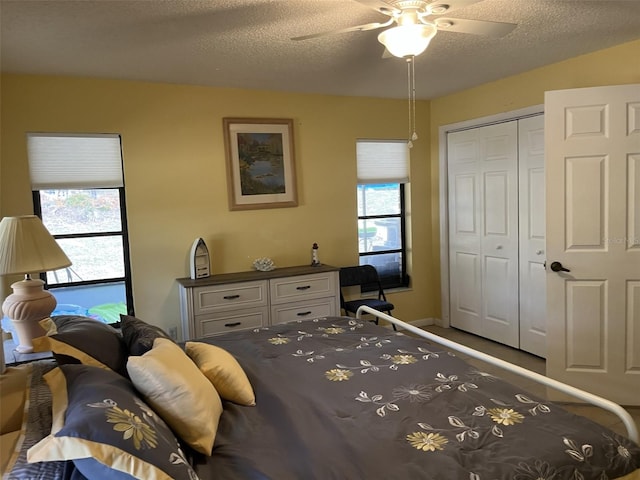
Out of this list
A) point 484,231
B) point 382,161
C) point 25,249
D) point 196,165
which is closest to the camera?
point 25,249

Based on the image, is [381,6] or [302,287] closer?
[381,6]

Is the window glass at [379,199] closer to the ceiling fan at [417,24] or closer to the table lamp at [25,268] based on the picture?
the ceiling fan at [417,24]

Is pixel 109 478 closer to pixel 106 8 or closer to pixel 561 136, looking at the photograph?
pixel 106 8

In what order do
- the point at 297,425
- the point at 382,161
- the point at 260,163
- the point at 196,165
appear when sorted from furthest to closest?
the point at 382,161
the point at 260,163
the point at 196,165
the point at 297,425

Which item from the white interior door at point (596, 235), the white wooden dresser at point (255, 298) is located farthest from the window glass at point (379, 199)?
the white interior door at point (596, 235)

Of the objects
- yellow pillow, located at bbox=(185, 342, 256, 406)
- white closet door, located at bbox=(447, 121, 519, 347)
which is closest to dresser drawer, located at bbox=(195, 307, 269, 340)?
yellow pillow, located at bbox=(185, 342, 256, 406)

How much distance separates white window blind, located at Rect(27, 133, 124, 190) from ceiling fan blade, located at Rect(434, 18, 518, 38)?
8.59 ft

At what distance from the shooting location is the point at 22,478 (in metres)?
1.07

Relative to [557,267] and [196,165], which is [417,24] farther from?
[196,165]

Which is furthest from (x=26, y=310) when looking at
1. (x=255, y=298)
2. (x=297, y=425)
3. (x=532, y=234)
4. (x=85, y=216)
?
(x=532, y=234)

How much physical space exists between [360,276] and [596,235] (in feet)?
6.72

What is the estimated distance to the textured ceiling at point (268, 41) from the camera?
2340 mm

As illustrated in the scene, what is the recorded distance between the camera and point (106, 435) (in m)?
1.12

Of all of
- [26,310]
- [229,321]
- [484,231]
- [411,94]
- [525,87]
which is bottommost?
[229,321]
